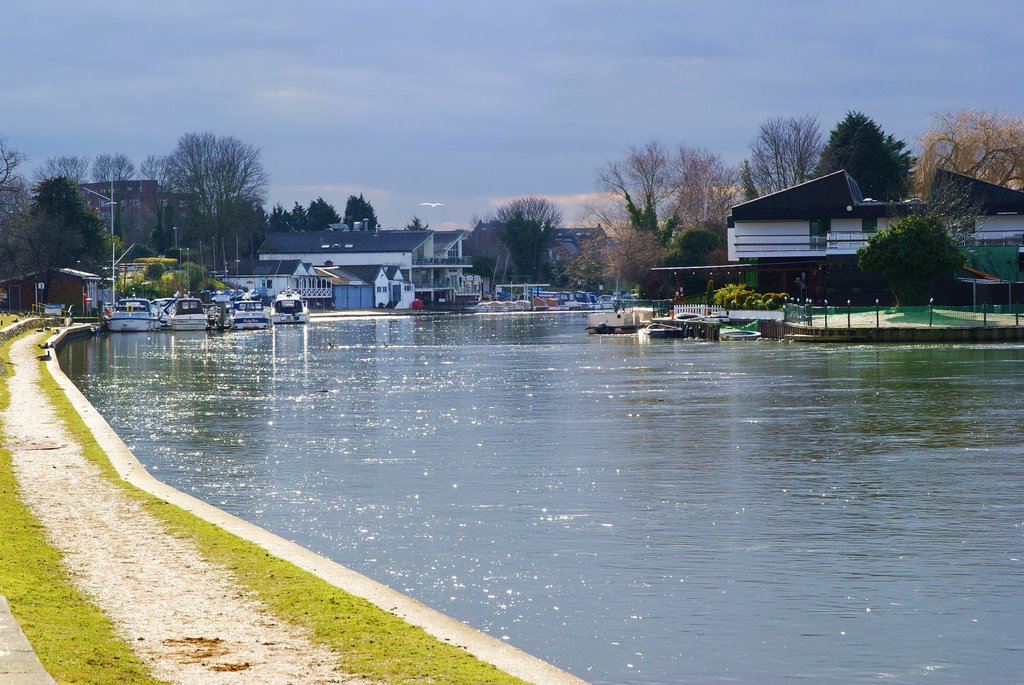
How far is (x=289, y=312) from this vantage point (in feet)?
411

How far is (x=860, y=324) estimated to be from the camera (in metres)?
69.4

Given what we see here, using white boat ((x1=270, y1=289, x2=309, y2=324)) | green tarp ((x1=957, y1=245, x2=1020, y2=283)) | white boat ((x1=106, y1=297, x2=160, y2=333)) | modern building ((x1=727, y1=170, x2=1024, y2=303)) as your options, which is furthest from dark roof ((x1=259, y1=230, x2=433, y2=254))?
green tarp ((x1=957, y1=245, x2=1020, y2=283))

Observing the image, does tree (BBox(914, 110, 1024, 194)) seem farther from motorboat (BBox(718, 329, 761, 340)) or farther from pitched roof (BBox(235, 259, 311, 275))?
pitched roof (BBox(235, 259, 311, 275))

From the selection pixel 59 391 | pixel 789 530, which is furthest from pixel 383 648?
pixel 59 391

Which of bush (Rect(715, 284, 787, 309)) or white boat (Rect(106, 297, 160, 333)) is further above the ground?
bush (Rect(715, 284, 787, 309))

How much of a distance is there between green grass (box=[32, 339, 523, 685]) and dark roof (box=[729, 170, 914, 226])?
78.3 meters

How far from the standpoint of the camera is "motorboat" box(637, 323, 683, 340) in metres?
84.5

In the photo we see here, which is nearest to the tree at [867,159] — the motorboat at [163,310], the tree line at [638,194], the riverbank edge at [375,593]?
the tree line at [638,194]

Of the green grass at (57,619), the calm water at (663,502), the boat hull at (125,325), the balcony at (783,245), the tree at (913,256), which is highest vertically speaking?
the balcony at (783,245)

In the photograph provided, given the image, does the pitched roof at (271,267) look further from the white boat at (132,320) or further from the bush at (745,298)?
the bush at (745,298)

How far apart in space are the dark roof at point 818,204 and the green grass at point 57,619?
79429 millimetres

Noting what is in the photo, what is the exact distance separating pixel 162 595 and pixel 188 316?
95.0m

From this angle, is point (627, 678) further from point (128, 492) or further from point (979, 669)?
point (128, 492)

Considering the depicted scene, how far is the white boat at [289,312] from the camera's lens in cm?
12381
